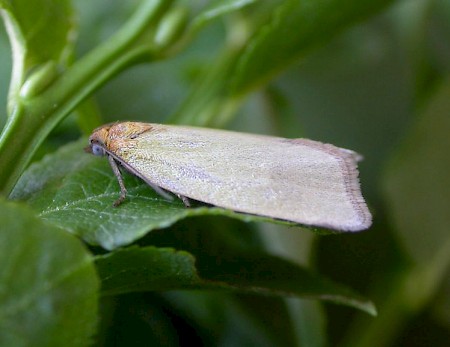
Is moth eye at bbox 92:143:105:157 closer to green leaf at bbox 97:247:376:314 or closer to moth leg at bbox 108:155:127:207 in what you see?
moth leg at bbox 108:155:127:207

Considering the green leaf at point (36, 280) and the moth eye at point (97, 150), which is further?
the moth eye at point (97, 150)

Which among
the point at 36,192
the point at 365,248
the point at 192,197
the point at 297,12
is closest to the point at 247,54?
the point at 297,12

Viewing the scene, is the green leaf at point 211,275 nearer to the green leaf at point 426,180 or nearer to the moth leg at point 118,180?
the moth leg at point 118,180

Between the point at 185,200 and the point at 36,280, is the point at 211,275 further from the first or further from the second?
the point at 36,280

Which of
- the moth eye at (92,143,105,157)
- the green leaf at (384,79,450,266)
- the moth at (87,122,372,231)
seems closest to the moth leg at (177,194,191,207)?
the moth at (87,122,372,231)

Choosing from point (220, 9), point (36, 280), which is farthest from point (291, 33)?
point (36, 280)

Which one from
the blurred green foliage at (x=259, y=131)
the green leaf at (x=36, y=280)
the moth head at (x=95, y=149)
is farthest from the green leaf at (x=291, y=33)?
the green leaf at (x=36, y=280)
